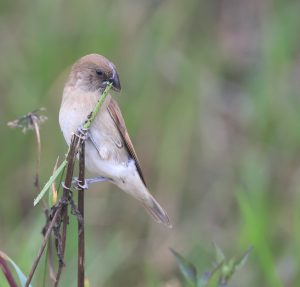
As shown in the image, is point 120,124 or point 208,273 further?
point 120,124

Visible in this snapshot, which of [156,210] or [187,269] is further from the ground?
[156,210]

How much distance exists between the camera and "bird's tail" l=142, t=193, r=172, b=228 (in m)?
3.44

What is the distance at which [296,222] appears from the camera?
14.5 feet

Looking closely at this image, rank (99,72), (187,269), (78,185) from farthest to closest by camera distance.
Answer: (99,72) < (187,269) < (78,185)

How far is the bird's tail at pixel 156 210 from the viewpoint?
3436 millimetres

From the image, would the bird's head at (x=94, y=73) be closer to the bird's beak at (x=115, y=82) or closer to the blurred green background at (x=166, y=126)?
the bird's beak at (x=115, y=82)

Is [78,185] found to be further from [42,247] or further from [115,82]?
[115,82]

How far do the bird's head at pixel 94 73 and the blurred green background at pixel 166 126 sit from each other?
1.77 m

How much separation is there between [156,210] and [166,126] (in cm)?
232

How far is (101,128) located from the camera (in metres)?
3.25

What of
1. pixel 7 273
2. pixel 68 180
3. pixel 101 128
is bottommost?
pixel 7 273

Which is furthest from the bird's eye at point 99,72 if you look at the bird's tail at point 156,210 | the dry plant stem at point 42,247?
the dry plant stem at point 42,247

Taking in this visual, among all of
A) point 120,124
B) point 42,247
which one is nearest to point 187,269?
point 42,247

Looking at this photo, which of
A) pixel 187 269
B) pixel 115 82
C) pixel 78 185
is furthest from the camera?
pixel 115 82
